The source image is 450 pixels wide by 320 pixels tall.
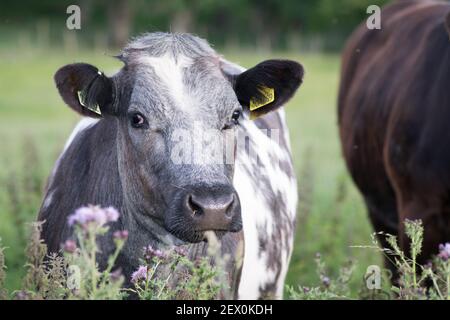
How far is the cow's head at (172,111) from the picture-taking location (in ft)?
12.9

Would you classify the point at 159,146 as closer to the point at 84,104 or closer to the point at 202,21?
the point at 84,104

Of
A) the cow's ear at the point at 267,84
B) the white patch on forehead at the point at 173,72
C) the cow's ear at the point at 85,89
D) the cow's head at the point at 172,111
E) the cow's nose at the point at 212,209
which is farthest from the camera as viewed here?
the cow's ear at the point at 267,84

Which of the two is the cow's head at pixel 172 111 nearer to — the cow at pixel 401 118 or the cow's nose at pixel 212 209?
the cow's nose at pixel 212 209

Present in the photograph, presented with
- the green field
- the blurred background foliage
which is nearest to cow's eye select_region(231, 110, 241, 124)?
the green field

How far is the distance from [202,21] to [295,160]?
4015 cm

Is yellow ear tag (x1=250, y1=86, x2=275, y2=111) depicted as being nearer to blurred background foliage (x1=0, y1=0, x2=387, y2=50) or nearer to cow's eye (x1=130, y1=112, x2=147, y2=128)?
cow's eye (x1=130, y1=112, x2=147, y2=128)

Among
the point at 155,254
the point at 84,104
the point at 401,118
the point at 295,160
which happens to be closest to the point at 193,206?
the point at 155,254

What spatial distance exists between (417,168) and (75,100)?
2.84 m

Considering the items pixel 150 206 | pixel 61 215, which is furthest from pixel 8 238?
pixel 150 206

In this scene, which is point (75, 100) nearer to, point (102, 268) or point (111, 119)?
point (111, 119)

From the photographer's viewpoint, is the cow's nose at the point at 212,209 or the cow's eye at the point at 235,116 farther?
the cow's eye at the point at 235,116

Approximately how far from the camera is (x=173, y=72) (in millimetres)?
4359

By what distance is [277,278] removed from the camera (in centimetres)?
564

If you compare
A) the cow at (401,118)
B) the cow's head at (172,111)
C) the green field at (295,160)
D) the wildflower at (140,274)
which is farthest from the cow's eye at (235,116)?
the cow at (401,118)
